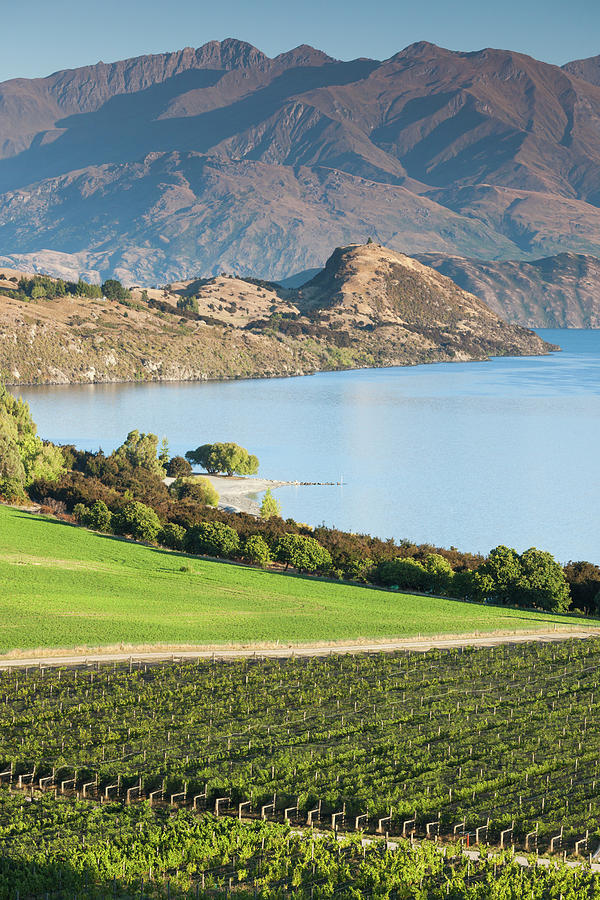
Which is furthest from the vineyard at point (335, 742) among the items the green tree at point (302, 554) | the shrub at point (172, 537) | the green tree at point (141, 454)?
the green tree at point (141, 454)

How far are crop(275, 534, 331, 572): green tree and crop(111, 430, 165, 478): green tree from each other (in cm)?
5199

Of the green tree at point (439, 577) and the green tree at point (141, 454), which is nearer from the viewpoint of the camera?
the green tree at point (439, 577)

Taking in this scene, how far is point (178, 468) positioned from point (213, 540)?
55.6 metres

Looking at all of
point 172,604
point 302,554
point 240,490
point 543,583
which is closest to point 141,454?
point 240,490

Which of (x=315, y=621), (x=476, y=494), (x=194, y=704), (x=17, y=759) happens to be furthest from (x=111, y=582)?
(x=476, y=494)

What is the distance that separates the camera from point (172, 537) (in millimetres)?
83312

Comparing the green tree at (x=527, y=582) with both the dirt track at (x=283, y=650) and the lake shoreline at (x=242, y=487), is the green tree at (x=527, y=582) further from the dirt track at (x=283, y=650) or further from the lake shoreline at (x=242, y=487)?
the lake shoreline at (x=242, y=487)

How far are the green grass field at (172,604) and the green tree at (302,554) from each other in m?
3.46

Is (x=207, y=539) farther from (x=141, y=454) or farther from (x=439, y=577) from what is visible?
(x=141, y=454)

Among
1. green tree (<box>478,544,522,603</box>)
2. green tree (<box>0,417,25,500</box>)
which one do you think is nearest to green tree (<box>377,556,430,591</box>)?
green tree (<box>478,544,522,603</box>)

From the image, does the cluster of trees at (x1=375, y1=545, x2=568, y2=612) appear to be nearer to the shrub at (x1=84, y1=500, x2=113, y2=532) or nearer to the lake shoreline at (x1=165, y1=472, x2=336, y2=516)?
the shrub at (x1=84, y1=500, x2=113, y2=532)

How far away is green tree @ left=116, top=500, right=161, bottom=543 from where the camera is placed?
84875 millimetres

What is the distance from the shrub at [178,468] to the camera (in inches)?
5320

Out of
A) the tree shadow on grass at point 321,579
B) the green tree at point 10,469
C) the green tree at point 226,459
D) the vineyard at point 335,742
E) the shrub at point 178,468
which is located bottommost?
the vineyard at point 335,742
